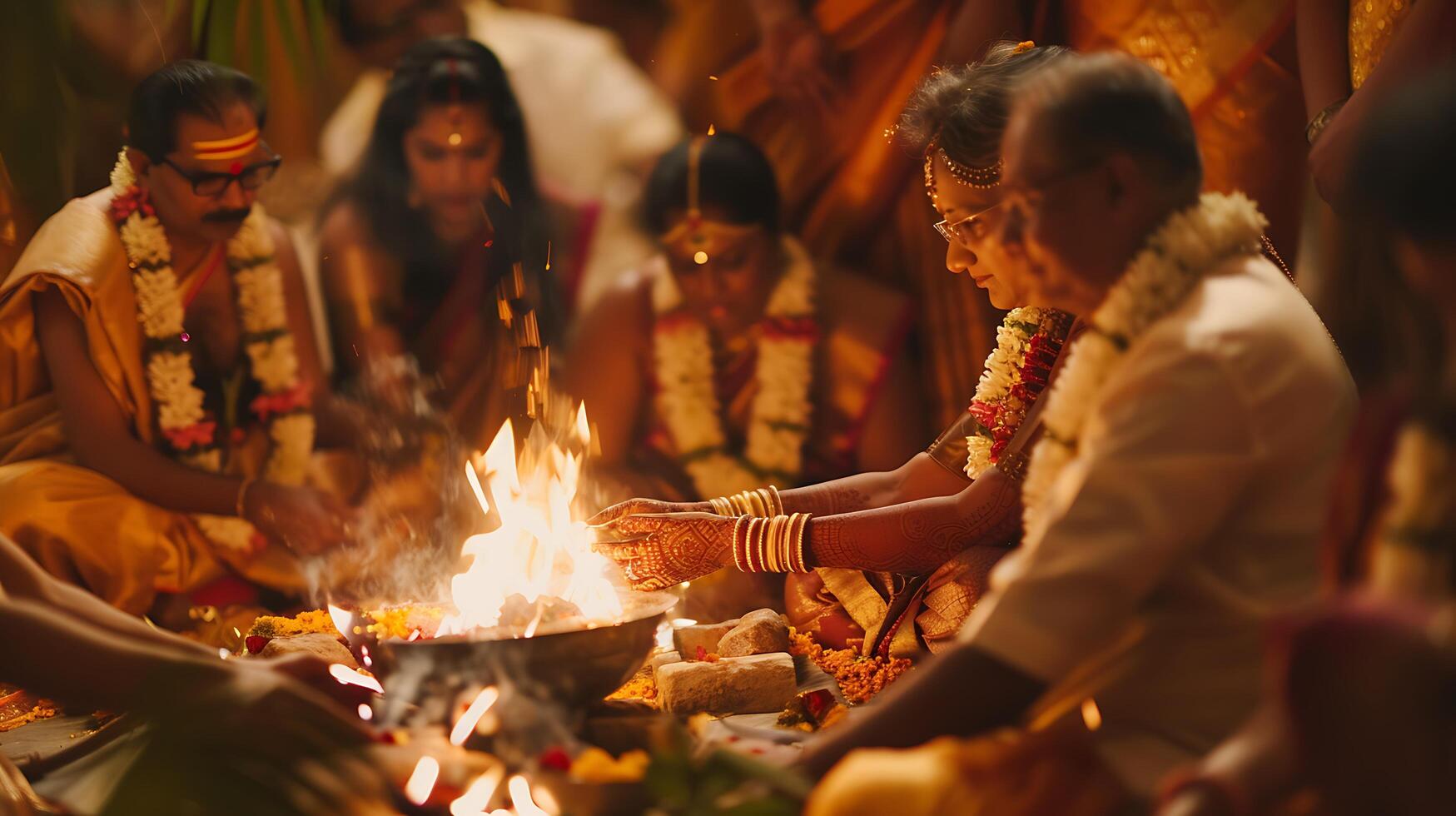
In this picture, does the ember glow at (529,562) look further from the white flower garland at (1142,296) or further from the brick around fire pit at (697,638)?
the white flower garland at (1142,296)

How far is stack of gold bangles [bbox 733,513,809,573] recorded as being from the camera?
11.7 ft

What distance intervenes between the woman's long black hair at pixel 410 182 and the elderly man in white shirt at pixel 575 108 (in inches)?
3.0

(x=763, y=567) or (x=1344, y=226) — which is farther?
(x=1344, y=226)

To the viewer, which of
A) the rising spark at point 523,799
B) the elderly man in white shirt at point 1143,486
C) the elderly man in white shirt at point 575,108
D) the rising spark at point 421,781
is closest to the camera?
the elderly man in white shirt at point 1143,486

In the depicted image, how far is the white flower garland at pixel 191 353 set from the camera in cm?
559

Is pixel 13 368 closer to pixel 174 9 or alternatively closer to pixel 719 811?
pixel 174 9

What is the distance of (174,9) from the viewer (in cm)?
607

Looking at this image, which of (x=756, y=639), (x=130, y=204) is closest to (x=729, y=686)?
(x=756, y=639)

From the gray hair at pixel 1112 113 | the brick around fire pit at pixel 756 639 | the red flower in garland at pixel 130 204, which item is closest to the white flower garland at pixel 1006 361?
the brick around fire pit at pixel 756 639

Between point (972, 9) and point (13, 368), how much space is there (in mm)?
4452

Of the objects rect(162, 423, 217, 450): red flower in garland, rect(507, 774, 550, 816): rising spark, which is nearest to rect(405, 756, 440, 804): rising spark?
rect(507, 774, 550, 816): rising spark

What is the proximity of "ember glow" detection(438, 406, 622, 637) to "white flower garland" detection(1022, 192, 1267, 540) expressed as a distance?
1.31 m

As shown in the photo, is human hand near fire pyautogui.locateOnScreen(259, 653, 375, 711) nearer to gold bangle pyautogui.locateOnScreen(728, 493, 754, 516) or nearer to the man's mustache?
gold bangle pyautogui.locateOnScreen(728, 493, 754, 516)

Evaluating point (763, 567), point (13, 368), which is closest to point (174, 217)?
point (13, 368)
